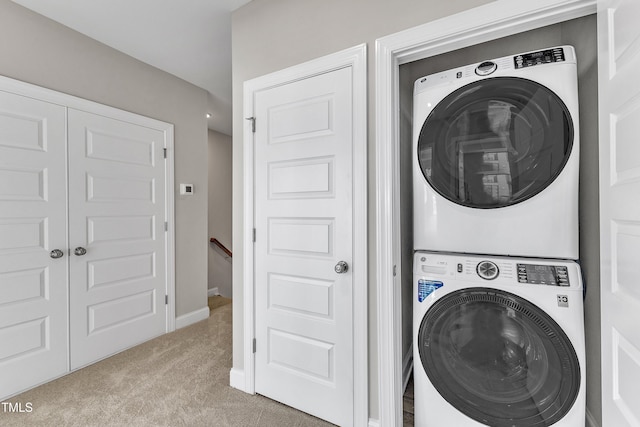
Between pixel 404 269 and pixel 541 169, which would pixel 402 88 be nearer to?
pixel 541 169

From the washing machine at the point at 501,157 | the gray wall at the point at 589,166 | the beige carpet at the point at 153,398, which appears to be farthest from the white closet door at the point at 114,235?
the gray wall at the point at 589,166

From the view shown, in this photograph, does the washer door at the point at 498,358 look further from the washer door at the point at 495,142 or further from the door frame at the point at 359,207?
the washer door at the point at 495,142

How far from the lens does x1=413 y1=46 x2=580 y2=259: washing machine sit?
1.22 meters

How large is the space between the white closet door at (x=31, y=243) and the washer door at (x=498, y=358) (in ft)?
8.23

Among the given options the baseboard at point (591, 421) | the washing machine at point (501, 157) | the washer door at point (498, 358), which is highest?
the washing machine at point (501, 157)

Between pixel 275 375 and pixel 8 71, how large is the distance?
2.59 meters

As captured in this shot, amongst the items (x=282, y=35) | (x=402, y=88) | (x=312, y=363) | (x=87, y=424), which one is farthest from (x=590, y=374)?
(x=87, y=424)

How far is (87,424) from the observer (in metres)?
1.68

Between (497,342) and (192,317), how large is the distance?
9.48ft

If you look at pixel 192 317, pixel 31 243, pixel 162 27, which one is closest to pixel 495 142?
pixel 162 27

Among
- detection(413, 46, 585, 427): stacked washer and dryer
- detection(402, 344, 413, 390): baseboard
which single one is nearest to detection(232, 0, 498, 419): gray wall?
detection(413, 46, 585, 427): stacked washer and dryer

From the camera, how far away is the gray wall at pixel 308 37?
1480 millimetres

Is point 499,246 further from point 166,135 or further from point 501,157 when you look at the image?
point 166,135

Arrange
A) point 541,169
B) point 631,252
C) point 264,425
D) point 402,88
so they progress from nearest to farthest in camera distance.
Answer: point 631,252 < point 541,169 < point 264,425 < point 402,88
